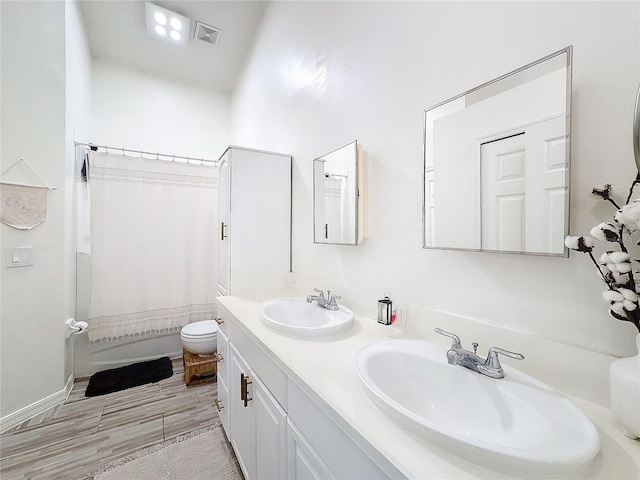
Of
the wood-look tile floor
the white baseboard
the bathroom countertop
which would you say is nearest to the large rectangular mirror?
the bathroom countertop

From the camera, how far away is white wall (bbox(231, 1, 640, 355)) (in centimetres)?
62

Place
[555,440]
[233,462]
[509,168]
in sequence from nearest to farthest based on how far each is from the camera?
[555,440] → [509,168] → [233,462]

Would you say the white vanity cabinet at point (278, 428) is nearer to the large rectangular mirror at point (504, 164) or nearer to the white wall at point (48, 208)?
the large rectangular mirror at point (504, 164)

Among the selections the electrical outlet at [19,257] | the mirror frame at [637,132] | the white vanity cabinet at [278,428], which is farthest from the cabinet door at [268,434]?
the electrical outlet at [19,257]

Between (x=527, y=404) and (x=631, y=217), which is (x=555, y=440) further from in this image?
(x=631, y=217)

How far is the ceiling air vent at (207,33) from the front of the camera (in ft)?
8.05

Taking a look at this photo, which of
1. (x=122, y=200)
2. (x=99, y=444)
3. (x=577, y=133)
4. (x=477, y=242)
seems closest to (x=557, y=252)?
(x=477, y=242)

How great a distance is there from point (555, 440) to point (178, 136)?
145 inches

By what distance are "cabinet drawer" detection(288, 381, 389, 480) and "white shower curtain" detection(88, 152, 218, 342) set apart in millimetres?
2189

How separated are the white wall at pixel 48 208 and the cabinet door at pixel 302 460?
80.9 inches

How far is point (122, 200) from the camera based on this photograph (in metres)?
2.36

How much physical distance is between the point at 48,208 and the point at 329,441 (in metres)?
2.38

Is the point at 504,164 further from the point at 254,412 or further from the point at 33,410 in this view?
the point at 33,410

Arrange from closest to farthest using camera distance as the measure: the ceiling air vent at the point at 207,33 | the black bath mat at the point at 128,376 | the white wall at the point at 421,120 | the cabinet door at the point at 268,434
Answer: the white wall at the point at 421,120, the cabinet door at the point at 268,434, the black bath mat at the point at 128,376, the ceiling air vent at the point at 207,33
